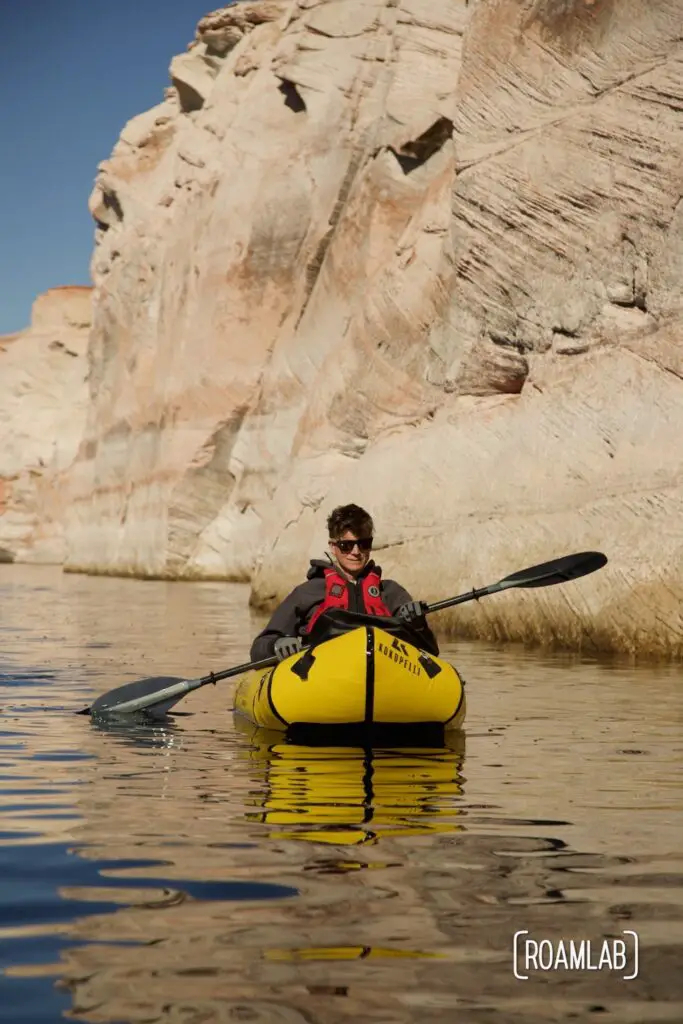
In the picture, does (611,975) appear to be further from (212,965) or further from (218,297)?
(218,297)

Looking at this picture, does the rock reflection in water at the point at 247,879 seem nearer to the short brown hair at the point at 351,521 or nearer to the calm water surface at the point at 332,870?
the calm water surface at the point at 332,870

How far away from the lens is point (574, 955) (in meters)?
3.72

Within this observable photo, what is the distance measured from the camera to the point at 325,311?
35938 mm

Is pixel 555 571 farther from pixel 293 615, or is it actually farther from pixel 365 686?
pixel 365 686

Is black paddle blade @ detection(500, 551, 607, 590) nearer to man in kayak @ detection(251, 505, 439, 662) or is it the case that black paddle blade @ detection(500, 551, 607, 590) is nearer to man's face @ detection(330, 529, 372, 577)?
man in kayak @ detection(251, 505, 439, 662)

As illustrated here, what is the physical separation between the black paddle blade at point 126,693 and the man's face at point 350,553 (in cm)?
170

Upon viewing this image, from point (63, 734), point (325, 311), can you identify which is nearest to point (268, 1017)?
Answer: point (63, 734)

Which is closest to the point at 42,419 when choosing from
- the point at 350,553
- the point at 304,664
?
the point at 350,553

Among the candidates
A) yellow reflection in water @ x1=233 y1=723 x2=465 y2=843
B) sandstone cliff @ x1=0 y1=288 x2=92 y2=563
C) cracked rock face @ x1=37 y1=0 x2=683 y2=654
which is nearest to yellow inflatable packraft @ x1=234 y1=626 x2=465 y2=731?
yellow reflection in water @ x1=233 y1=723 x2=465 y2=843

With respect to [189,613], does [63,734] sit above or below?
below

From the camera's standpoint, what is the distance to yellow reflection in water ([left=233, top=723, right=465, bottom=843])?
5.57 m

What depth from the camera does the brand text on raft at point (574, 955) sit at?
→ 3615 millimetres

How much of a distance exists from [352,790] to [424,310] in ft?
66.0

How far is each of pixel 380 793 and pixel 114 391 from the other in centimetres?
4983
